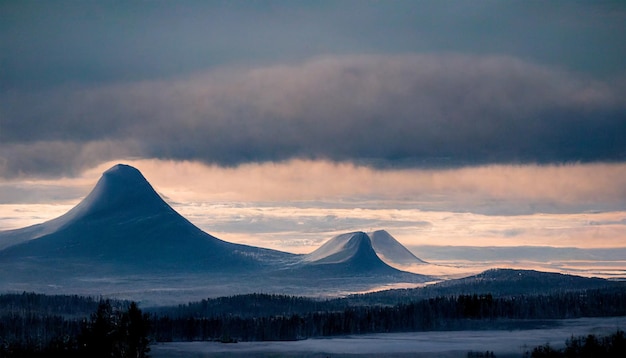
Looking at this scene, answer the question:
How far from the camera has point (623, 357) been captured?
19412 centimetres

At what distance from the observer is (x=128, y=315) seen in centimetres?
19862

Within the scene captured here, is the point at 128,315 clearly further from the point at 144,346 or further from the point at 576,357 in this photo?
the point at 576,357

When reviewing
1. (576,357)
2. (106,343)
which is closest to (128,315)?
(106,343)

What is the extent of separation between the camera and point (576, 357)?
655 feet

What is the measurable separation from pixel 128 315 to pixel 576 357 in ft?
285

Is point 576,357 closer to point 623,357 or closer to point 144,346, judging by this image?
point 623,357

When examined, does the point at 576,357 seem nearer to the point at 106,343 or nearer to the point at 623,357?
the point at 623,357

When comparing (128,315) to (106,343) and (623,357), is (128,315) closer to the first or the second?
(106,343)

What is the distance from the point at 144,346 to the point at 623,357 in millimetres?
90011

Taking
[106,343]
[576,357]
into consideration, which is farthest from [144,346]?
[576,357]

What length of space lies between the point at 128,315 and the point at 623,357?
9419cm

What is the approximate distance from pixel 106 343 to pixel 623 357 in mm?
97065

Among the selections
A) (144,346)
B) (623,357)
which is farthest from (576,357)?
(144,346)

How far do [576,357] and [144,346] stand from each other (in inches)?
3260
